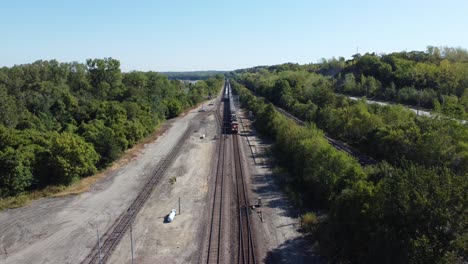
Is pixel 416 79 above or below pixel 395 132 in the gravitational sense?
above

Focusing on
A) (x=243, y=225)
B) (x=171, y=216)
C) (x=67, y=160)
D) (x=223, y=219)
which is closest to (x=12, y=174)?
(x=67, y=160)

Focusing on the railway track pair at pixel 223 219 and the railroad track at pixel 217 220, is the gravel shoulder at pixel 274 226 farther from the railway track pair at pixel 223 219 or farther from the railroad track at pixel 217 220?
the railroad track at pixel 217 220

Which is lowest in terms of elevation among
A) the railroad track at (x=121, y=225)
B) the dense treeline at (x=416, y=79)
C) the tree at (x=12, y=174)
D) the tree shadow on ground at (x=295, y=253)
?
the tree shadow on ground at (x=295, y=253)

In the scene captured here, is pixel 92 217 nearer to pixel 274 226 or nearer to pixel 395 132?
pixel 274 226

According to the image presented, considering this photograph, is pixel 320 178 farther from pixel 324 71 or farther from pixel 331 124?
pixel 324 71

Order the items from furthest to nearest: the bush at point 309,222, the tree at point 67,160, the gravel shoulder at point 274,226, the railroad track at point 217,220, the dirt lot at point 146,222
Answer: the tree at point 67,160 < the bush at point 309,222 < the dirt lot at point 146,222 < the railroad track at point 217,220 < the gravel shoulder at point 274,226

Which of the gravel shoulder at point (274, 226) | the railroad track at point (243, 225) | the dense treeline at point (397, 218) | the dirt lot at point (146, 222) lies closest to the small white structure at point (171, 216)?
the dirt lot at point (146, 222)

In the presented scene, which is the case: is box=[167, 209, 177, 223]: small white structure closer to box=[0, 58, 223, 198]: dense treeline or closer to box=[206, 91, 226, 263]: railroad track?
box=[206, 91, 226, 263]: railroad track
